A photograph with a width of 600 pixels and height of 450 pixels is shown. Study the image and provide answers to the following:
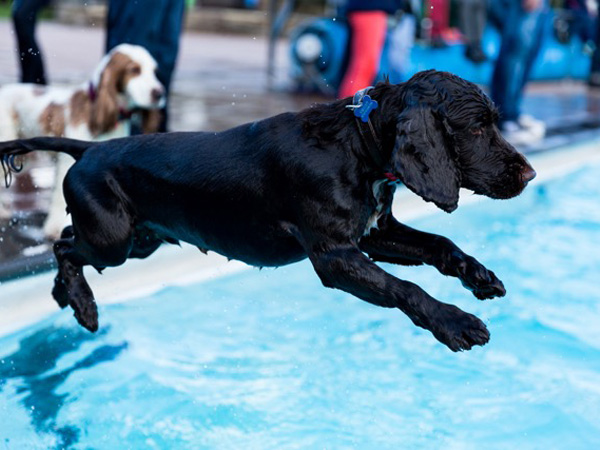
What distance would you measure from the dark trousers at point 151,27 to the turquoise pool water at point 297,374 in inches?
63.2

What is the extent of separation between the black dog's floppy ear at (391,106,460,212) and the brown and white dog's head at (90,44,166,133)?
2.53 metres

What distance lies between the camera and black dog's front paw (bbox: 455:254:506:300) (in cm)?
257

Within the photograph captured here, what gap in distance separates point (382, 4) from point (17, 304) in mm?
5101

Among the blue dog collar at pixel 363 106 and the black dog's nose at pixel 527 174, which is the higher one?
the blue dog collar at pixel 363 106

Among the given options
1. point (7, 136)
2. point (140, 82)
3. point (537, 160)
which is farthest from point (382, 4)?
point (7, 136)

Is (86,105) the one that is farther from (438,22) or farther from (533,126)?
(438,22)

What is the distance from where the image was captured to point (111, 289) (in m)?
4.20

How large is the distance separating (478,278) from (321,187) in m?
0.54

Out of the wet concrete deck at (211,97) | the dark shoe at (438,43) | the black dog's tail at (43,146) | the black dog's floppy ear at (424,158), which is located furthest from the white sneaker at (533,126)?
the black dog's floppy ear at (424,158)

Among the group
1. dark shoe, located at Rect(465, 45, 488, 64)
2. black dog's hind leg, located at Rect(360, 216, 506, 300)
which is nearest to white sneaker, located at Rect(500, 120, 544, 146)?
dark shoe, located at Rect(465, 45, 488, 64)

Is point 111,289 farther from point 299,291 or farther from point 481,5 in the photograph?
point 481,5

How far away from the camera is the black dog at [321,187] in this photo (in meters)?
2.40

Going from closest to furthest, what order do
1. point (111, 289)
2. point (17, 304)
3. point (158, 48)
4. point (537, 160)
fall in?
point (17, 304) < point (111, 289) < point (158, 48) < point (537, 160)

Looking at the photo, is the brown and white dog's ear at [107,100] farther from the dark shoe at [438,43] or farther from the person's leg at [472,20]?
the dark shoe at [438,43]
